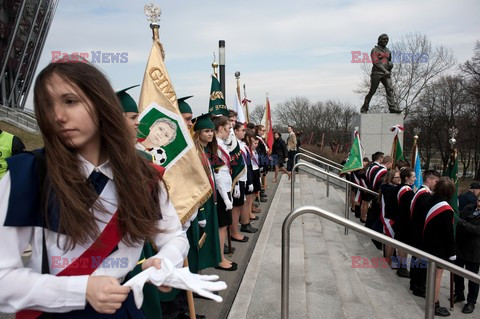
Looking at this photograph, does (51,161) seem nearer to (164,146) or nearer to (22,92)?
(164,146)

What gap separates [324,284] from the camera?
429 cm

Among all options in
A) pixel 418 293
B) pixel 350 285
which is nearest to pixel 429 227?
pixel 418 293

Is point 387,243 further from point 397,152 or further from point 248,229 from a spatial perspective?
point 397,152

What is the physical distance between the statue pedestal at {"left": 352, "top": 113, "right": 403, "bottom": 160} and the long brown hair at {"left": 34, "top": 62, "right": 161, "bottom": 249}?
11455 millimetres

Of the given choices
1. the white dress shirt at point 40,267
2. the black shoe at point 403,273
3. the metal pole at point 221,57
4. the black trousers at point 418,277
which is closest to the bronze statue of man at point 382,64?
the metal pole at point 221,57

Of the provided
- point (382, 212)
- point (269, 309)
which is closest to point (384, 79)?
point (382, 212)

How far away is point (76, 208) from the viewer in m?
1.12

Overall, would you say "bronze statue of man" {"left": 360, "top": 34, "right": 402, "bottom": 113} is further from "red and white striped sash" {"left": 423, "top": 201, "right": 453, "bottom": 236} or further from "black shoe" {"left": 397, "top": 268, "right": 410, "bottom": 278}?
"red and white striped sash" {"left": 423, "top": 201, "right": 453, "bottom": 236}

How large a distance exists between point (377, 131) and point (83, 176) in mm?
11809

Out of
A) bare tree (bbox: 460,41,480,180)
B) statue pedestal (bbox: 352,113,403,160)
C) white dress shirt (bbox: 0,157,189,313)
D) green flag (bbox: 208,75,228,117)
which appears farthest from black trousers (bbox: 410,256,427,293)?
bare tree (bbox: 460,41,480,180)

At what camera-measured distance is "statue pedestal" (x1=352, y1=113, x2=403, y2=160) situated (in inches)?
461

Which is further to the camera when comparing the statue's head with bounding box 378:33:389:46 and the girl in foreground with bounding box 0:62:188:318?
the statue's head with bounding box 378:33:389:46

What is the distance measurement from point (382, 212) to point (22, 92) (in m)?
45.8

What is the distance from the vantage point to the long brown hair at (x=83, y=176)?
1.13 metres
